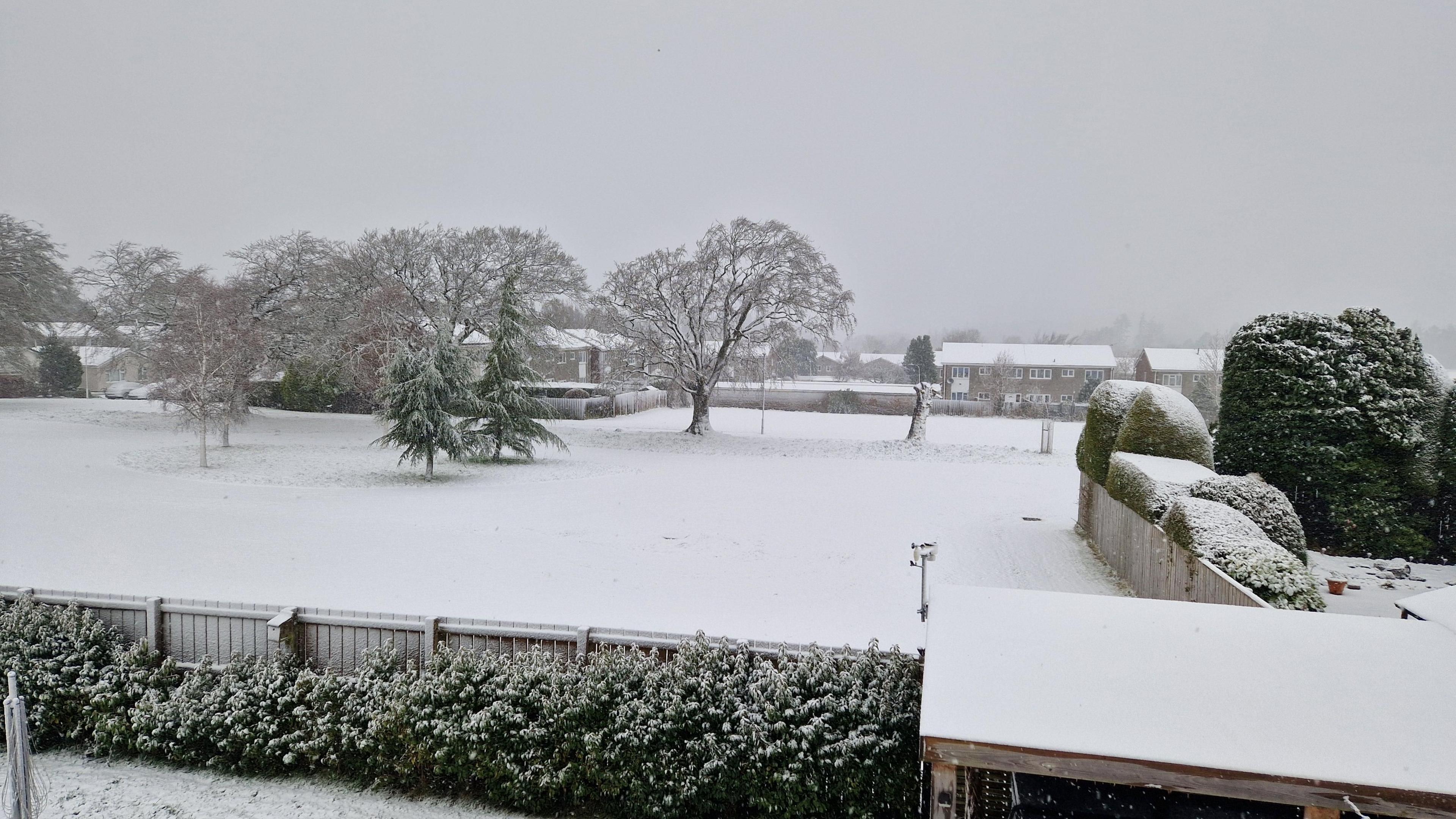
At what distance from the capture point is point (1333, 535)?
1021cm

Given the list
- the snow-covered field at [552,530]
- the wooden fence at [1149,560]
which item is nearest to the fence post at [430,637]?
the snow-covered field at [552,530]

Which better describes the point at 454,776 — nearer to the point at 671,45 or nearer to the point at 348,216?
the point at 348,216

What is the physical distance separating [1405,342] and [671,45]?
31803mm

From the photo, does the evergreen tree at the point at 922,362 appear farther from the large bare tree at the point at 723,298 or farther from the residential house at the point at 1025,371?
Result: the large bare tree at the point at 723,298

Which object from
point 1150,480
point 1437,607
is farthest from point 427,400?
point 1437,607

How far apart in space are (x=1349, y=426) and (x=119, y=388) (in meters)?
45.4

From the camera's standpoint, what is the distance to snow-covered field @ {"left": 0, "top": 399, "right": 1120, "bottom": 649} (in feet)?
26.6

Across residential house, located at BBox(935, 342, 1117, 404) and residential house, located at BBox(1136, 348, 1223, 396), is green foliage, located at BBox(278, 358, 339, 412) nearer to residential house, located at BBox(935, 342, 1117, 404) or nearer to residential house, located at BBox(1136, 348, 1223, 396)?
residential house, located at BBox(935, 342, 1117, 404)

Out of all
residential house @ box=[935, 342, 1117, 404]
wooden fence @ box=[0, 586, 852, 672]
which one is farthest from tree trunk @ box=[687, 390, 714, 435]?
residential house @ box=[935, 342, 1117, 404]

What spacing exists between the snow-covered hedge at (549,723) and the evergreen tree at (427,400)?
36.1ft

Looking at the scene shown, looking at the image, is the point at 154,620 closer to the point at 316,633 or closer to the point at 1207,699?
the point at 316,633

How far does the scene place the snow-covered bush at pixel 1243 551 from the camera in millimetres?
5371

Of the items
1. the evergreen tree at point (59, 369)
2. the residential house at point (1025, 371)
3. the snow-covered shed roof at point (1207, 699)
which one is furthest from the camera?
the residential house at point (1025, 371)

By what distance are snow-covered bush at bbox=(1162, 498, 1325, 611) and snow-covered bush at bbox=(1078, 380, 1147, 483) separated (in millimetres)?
3948
